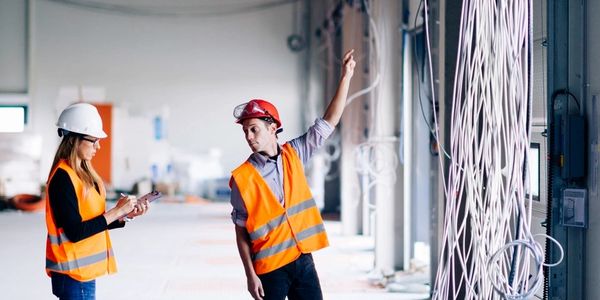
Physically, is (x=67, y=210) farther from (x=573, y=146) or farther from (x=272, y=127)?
(x=573, y=146)

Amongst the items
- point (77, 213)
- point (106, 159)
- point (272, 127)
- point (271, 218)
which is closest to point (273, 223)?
point (271, 218)

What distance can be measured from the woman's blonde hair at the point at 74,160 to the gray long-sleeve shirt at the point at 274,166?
22.7 inches

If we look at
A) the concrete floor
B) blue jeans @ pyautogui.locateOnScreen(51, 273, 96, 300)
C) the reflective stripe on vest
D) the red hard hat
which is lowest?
the concrete floor

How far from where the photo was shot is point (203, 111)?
1567cm

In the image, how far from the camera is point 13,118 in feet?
48.3

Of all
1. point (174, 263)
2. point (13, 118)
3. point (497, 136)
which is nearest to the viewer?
point (497, 136)

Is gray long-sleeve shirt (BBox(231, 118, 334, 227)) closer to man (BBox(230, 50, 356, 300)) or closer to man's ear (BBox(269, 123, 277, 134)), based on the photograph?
man (BBox(230, 50, 356, 300))

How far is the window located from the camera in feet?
47.9

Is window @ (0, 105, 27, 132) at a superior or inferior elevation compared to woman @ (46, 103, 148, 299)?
superior

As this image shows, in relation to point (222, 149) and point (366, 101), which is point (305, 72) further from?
point (366, 101)

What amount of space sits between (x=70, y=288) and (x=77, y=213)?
312 mm

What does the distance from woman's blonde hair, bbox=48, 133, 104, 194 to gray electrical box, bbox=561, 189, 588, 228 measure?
195 cm

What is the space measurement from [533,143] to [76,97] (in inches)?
475

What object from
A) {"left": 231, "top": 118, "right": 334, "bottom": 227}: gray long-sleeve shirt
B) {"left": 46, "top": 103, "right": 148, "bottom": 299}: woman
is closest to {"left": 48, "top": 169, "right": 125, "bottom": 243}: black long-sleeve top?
{"left": 46, "top": 103, "right": 148, "bottom": 299}: woman
